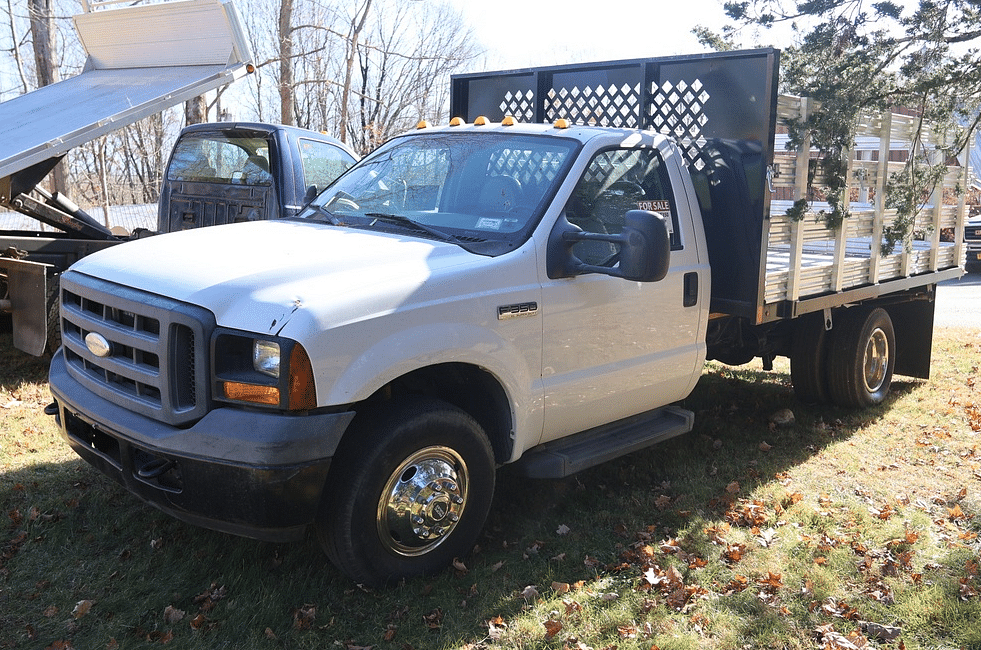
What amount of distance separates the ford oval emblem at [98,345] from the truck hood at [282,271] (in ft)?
0.89

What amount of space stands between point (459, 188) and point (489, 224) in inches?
15.9

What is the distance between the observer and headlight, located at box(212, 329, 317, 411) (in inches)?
136

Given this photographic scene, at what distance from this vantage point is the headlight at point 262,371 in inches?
136

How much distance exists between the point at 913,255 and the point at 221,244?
5559 mm

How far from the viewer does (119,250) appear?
439cm

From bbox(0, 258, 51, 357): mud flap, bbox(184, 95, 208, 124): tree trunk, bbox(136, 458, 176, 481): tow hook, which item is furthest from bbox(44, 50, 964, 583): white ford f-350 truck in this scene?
bbox(184, 95, 208, 124): tree trunk

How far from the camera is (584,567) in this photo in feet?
14.5

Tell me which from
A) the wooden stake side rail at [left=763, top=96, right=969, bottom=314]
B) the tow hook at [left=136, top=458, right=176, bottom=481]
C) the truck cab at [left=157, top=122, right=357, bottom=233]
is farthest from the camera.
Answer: the truck cab at [left=157, top=122, right=357, bottom=233]

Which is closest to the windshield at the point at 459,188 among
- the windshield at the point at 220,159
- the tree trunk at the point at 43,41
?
the windshield at the point at 220,159

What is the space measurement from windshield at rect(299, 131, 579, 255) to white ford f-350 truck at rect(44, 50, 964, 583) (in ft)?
0.05

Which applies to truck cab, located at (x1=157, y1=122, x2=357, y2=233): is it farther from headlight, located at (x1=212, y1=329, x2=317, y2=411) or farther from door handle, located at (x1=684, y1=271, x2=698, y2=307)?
headlight, located at (x1=212, y1=329, x2=317, y2=411)

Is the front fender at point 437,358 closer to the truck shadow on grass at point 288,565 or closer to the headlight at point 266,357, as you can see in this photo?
the headlight at point 266,357

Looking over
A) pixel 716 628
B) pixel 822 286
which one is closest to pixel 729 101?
pixel 822 286

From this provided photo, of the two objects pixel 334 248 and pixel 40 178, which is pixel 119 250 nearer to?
pixel 334 248
